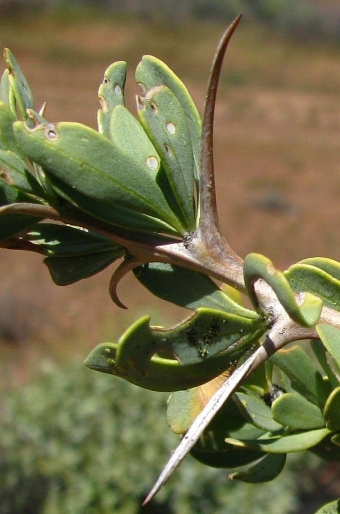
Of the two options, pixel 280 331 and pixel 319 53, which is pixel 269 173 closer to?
pixel 319 53

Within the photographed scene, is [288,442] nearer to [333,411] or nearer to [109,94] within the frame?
[333,411]

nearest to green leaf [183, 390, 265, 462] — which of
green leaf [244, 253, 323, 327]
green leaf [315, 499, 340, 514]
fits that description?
green leaf [315, 499, 340, 514]

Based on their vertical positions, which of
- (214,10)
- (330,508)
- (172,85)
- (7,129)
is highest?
(214,10)

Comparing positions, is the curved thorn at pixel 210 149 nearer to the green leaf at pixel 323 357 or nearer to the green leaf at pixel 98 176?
the green leaf at pixel 98 176

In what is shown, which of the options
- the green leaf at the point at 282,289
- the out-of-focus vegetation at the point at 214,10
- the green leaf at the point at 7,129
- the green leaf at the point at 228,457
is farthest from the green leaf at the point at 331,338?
the out-of-focus vegetation at the point at 214,10

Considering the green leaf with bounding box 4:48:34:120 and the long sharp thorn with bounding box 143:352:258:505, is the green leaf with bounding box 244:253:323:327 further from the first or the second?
the green leaf with bounding box 4:48:34:120

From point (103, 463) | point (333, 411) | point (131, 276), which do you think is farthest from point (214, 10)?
point (333, 411)
